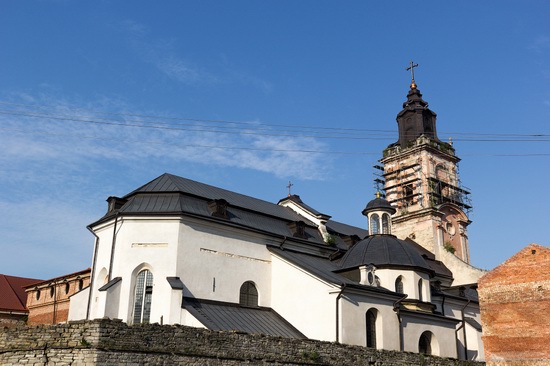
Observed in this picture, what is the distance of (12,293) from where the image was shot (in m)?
39.0

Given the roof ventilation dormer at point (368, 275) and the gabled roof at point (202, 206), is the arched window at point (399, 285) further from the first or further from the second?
the gabled roof at point (202, 206)

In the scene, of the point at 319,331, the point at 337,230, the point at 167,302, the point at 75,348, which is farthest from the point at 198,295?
the point at 337,230

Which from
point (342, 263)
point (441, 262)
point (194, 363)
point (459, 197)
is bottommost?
point (194, 363)

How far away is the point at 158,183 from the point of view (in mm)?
27656

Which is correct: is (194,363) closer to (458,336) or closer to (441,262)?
(458,336)

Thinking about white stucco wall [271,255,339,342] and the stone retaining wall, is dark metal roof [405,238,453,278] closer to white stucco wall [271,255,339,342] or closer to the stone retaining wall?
white stucco wall [271,255,339,342]

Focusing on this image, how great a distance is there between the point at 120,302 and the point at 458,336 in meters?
18.6

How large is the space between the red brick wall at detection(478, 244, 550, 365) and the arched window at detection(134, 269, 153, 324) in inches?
541

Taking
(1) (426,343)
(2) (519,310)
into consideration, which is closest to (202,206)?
(1) (426,343)

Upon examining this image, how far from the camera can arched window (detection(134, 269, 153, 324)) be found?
76.2 feet

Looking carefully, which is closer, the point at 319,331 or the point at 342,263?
the point at 319,331

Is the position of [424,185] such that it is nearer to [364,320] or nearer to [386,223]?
[386,223]


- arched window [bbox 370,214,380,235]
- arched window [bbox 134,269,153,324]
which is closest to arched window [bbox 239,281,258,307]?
arched window [bbox 134,269,153,324]

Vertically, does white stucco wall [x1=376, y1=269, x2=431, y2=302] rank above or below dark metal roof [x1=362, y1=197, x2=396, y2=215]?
below
